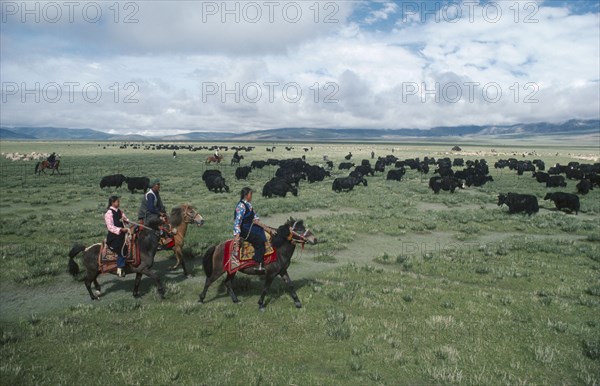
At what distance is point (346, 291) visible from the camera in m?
10.2

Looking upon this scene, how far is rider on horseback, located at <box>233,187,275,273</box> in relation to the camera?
8.87m

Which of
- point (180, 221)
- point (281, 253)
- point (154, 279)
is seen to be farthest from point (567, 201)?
point (154, 279)

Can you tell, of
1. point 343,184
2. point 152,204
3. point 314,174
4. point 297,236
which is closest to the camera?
point 297,236

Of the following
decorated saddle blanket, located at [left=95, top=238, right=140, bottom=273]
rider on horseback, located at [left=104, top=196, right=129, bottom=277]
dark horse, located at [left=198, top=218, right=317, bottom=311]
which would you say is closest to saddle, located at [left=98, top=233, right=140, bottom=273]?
decorated saddle blanket, located at [left=95, top=238, right=140, bottom=273]

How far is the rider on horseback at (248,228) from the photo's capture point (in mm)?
8867

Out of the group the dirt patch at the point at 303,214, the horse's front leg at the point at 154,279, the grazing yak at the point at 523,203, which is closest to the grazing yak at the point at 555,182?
the grazing yak at the point at 523,203

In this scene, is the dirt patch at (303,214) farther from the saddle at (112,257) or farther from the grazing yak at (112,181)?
the grazing yak at (112,181)

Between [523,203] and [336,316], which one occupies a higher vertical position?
[523,203]

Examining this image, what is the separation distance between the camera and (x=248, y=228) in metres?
9.04

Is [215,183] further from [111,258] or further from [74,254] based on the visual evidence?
[111,258]

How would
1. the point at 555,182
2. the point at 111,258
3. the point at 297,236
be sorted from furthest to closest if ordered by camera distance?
the point at 555,182
the point at 111,258
the point at 297,236

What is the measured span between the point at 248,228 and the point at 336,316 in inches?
121

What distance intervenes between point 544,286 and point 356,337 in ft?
24.6

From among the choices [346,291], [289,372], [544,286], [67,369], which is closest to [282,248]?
[346,291]
